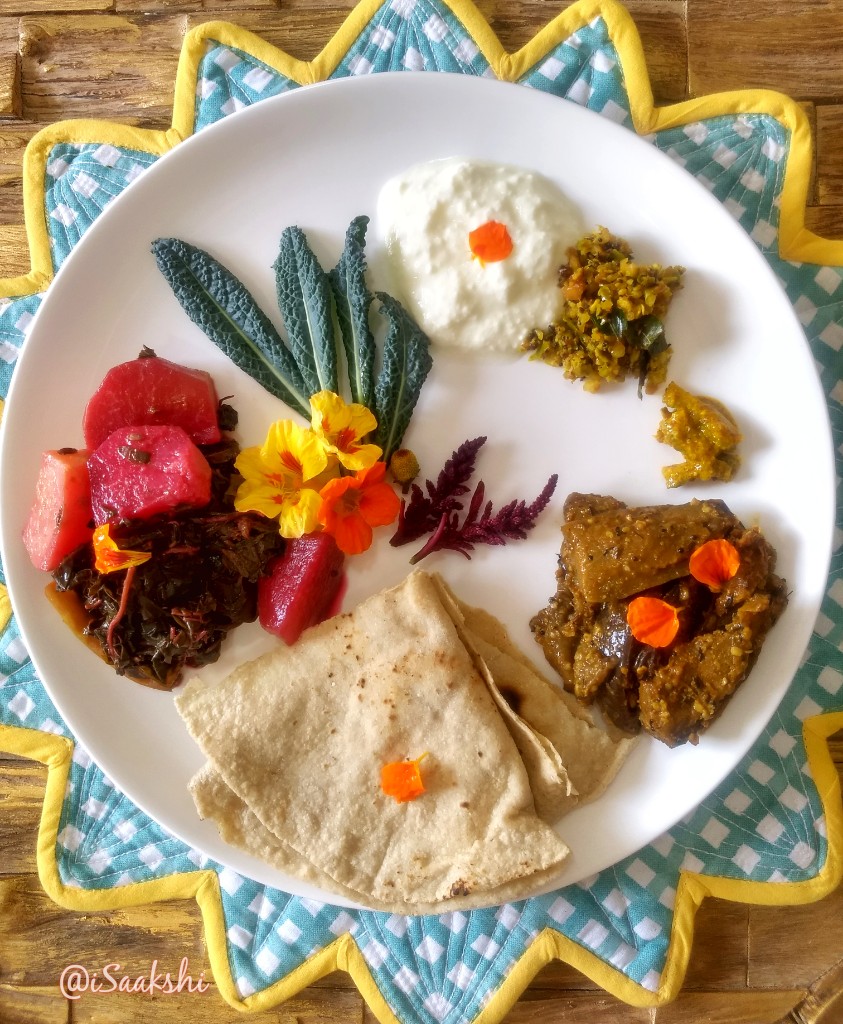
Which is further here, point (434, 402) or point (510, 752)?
point (434, 402)

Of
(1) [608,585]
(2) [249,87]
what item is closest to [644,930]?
(1) [608,585]

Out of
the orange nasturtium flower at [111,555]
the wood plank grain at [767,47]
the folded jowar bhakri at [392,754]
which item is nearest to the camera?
the orange nasturtium flower at [111,555]

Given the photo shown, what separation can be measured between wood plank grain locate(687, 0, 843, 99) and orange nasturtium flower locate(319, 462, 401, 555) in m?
1.91

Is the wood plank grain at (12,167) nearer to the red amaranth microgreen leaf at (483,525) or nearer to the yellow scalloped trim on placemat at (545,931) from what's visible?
the red amaranth microgreen leaf at (483,525)

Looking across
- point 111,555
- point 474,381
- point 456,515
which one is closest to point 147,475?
point 111,555

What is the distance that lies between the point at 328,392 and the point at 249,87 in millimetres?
1272

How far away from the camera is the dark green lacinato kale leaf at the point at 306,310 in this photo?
105 inches

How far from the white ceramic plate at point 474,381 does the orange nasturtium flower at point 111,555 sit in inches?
17.5

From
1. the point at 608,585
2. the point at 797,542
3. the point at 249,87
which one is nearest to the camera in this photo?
the point at 608,585

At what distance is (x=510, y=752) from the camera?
257 cm

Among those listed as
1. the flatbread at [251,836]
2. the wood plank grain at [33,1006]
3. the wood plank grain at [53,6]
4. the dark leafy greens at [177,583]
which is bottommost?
the wood plank grain at [33,1006]

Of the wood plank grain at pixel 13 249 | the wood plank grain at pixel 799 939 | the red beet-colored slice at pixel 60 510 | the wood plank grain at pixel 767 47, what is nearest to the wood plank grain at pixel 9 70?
the wood plank grain at pixel 13 249

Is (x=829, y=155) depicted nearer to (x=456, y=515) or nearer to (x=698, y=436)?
(x=698, y=436)

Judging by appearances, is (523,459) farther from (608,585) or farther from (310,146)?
(310,146)
